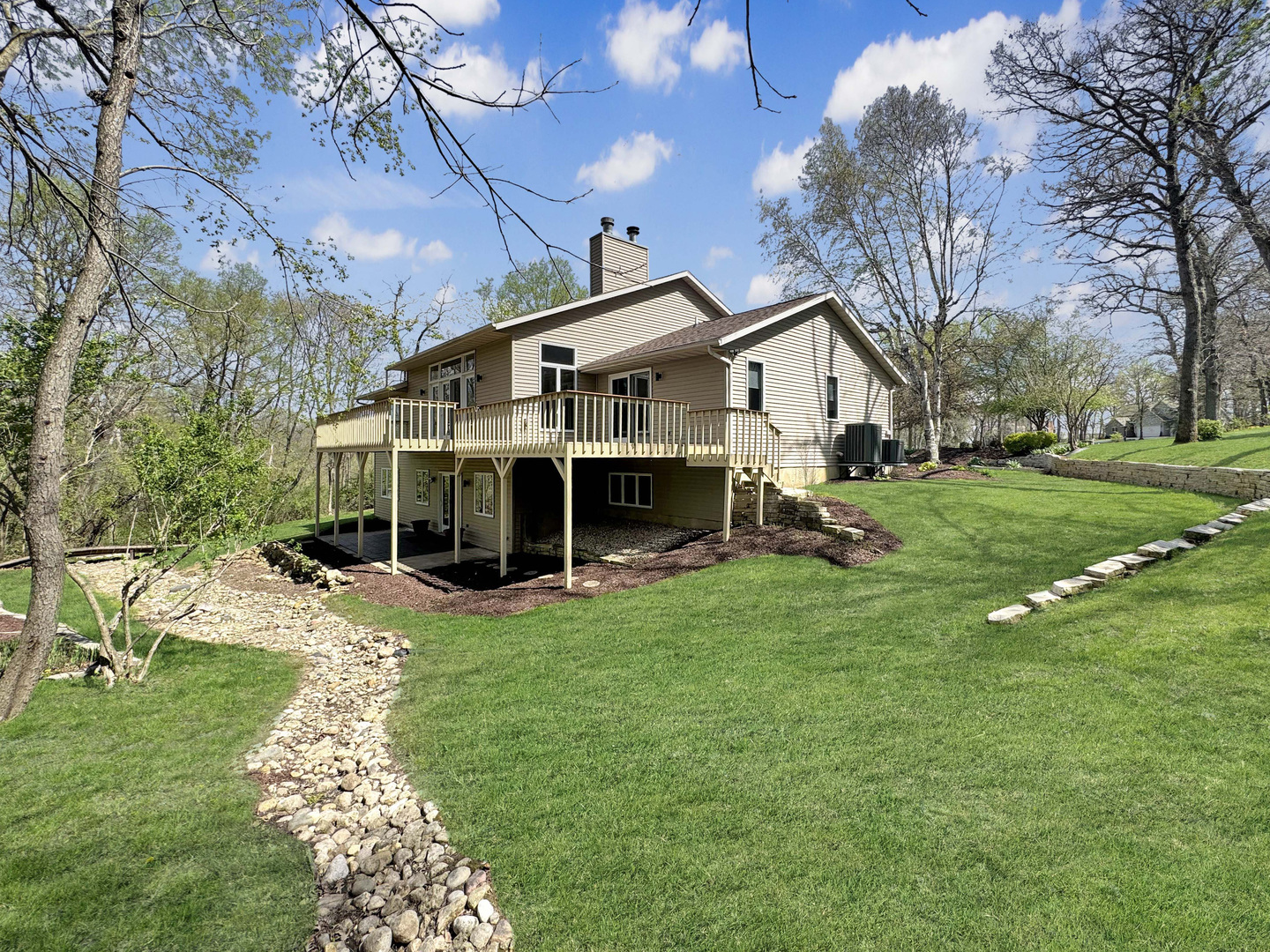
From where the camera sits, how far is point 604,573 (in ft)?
36.3

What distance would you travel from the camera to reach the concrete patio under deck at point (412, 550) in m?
14.4

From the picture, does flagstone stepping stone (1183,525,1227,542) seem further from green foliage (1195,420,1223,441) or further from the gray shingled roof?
green foliage (1195,420,1223,441)

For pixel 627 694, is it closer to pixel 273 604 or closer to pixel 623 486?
pixel 273 604

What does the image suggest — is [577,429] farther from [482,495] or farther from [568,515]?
[482,495]

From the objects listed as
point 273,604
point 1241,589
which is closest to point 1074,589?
point 1241,589

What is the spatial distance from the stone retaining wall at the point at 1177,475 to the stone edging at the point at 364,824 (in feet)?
49.9

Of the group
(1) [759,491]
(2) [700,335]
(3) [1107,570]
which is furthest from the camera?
(2) [700,335]

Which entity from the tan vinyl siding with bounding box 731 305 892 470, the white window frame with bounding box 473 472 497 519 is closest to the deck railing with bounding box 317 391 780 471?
the tan vinyl siding with bounding box 731 305 892 470

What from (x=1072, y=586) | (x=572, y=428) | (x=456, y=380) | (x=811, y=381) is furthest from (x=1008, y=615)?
(x=456, y=380)

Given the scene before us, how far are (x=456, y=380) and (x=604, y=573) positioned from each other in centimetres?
919

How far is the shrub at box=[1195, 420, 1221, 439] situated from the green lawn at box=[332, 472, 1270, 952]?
39.1ft

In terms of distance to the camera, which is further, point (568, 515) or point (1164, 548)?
point (568, 515)

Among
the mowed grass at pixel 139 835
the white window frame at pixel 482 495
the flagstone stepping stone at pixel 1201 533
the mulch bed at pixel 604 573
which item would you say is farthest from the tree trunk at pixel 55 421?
the flagstone stepping stone at pixel 1201 533

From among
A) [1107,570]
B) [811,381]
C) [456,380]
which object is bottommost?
[1107,570]
